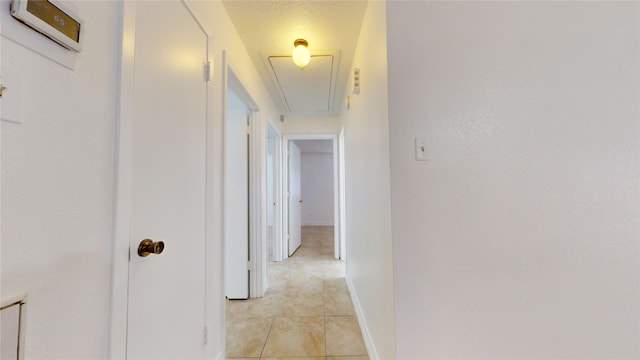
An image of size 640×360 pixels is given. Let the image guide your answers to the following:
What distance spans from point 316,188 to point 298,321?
5.27 metres

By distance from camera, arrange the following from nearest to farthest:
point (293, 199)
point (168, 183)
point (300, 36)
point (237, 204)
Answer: point (168, 183), point (300, 36), point (237, 204), point (293, 199)

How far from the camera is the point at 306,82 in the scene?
8.93ft

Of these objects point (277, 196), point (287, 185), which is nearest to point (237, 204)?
point (277, 196)

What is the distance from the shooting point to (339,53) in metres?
2.16

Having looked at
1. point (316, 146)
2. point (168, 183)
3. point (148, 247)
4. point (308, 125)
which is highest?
point (316, 146)

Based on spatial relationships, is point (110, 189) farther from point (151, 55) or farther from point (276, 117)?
point (276, 117)

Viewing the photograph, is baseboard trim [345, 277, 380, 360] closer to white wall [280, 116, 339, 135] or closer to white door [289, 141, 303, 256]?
white door [289, 141, 303, 256]

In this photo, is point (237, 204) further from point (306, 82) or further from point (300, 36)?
point (300, 36)

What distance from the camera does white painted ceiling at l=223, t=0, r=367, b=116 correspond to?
5.31ft

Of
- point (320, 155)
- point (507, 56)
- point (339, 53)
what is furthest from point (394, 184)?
point (320, 155)

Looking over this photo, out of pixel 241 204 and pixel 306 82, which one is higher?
pixel 306 82

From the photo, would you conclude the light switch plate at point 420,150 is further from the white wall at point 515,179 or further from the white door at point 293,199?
the white door at point 293,199

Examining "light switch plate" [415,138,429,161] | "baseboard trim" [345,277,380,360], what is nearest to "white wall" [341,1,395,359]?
"baseboard trim" [345,277,380,360]

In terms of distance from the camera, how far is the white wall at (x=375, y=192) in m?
1.23
